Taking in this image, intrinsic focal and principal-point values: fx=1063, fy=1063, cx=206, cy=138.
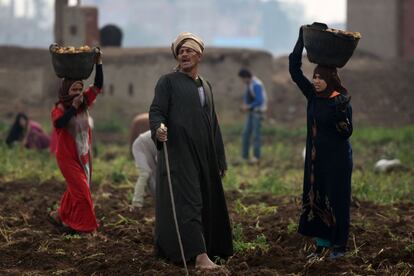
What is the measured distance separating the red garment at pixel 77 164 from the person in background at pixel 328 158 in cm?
207

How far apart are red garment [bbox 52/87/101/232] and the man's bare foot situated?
1.72m

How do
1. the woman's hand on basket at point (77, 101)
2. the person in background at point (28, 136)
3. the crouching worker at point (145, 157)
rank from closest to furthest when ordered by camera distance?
the woman's hand on basket at point (77, 101)
the crouching worker at point (145, 157)
the person in background at point (28, 136)

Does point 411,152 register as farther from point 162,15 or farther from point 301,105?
point 162,15

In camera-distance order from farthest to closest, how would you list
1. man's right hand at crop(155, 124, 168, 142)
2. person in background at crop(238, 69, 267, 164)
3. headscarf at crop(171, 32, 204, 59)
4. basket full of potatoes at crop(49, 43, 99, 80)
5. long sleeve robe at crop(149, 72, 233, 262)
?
person in background at crop(238, 69, 267, 164) < basket full of potatoes at crop(49, 43, 99, 80) < headscarf at crop(171, 32, 204, 59) < long sleeve robe at crop(149, 72, 233, 262) < man's right hand at crop(155, 124, 168, 142)

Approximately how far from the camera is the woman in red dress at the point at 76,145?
8.87m

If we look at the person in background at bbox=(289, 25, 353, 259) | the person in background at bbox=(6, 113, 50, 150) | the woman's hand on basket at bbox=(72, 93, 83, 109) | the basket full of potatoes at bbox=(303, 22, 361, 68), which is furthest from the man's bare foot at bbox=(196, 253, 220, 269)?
the person in background at bbox=(6, 113, 50, 150)

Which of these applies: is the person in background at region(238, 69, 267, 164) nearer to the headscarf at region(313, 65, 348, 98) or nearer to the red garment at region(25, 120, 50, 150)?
the red garment at region(25, 120, 50, 150)

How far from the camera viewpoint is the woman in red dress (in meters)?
8.87

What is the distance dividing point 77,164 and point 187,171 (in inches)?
67.6

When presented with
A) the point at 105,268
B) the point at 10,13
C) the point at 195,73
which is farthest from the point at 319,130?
the point at 10,13

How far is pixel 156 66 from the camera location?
23234mm

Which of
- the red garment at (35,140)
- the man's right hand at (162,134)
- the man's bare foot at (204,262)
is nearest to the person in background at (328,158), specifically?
the man's bare foot at (204,262)

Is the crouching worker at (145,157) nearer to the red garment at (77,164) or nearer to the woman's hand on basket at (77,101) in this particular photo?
the red garment at (77,164)

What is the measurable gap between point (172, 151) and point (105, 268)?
0.96 m
